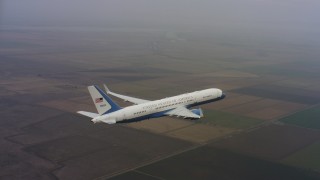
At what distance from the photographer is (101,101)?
10662 centimetres

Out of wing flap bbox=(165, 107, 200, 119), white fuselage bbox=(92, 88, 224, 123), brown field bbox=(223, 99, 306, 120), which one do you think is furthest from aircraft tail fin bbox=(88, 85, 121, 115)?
brown field bbox=(223, 99, 306, 120)

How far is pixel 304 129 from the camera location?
12531 cm

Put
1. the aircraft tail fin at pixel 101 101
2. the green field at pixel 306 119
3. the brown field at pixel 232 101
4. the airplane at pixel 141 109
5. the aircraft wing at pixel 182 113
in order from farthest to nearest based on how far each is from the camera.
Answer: the brown field at pixel 232 101
the green field at pixel 306 119
the aircraft wing at pixel 182 113
the airplane at pixel 141 109
the aircraft tail fin at pixel 101 101

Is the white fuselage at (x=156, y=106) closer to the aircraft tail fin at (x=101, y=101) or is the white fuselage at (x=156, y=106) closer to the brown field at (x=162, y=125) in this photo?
the aircraft tail fin at (x=101, y=101)

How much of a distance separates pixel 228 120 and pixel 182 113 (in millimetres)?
22220

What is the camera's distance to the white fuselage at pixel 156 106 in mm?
109250

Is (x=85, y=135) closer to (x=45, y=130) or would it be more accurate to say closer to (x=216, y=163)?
(x=45, y=130)

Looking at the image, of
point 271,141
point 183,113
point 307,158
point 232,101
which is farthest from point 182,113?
point 232,101

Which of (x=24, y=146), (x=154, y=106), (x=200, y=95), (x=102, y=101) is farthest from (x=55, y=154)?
(x=200, y=95)

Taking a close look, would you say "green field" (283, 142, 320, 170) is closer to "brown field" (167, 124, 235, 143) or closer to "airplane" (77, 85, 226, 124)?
"brown field" (167, 124, 235, 143)

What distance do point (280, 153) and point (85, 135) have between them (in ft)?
161

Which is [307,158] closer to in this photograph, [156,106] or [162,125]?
[156,106]

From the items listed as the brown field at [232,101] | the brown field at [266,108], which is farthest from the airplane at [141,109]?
the brown field at [232,101]

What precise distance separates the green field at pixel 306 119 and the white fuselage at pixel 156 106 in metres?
24.4
